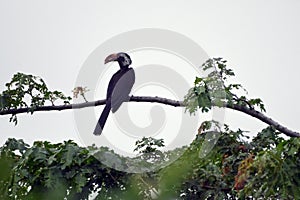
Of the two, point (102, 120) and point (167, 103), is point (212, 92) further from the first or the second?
point (102, 120)

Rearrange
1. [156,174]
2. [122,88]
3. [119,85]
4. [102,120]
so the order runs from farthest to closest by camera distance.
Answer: [119,85]
[122,88]
[102,120]
[156,174]

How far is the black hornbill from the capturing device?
18.2 feet

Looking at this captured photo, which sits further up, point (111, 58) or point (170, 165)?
point (111, 58)

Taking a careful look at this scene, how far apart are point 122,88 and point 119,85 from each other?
0.23 m

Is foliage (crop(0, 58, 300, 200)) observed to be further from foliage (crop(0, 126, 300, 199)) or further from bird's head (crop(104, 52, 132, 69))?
bird's head (crop(104, 52, 132, 69))

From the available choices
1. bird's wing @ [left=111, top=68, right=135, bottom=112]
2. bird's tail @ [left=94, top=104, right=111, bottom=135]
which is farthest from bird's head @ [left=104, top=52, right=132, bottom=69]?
bird's tail @ [left=94, top=104, right=111, bottom=135]

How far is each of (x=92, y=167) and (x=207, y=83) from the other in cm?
95

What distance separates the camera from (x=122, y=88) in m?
6.64

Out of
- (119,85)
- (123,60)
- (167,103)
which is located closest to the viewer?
(167,103)

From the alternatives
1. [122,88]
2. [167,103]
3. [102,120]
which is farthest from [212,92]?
[122,88]

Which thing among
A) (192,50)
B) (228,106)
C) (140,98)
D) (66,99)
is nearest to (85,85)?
(66,99)

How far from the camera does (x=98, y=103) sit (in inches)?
168

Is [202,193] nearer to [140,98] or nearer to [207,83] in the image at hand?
[207,83]

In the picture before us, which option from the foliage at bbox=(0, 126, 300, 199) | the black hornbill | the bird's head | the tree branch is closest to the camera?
the foliage at bbox=(0, 126, 300, 199)
